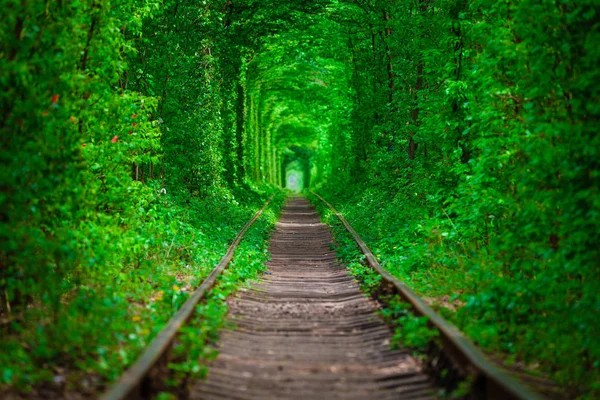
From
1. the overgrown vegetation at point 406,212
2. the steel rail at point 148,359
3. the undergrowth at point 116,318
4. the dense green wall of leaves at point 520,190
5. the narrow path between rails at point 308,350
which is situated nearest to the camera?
the steel rail at point 148,359

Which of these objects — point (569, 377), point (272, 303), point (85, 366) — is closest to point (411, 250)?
point (272, 303)

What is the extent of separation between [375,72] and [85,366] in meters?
20.2

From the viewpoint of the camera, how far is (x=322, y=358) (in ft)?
20.6

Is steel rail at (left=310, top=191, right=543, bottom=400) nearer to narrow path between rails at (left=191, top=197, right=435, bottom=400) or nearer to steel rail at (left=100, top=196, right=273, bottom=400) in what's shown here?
narrow path between rails at (left=191, top=197, right=435, bottom=400)

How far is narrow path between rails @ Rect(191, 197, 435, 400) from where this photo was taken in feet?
17.3

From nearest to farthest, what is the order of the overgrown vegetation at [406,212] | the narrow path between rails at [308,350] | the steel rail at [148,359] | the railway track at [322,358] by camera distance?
the steel rail at [148,359] < the railway track at [322,358] < the narrow path between rails at [308,350] < the overgrown vegetation at [406,212]

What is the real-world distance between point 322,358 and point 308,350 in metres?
0.37

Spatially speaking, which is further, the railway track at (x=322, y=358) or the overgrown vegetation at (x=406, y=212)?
the overgrown vegetation at (x=406, y=212)

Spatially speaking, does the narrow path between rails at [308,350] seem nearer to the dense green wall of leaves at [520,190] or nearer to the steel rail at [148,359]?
the steel rail at [148,359]

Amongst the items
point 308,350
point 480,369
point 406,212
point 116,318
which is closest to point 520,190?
point 308,350

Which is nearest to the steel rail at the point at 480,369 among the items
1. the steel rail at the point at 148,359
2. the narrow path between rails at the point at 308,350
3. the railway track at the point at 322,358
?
the railway track at the point at 322,358

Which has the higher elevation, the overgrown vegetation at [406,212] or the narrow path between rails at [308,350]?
the overgrown vegetation at [406,212]

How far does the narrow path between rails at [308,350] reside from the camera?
17.3 ft

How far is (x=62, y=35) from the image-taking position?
281 inches
